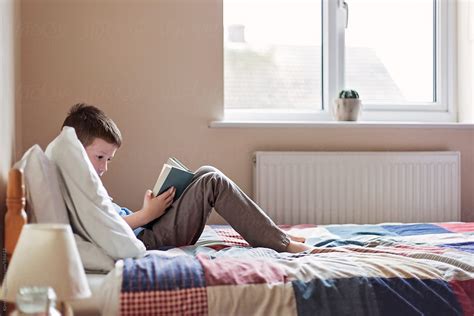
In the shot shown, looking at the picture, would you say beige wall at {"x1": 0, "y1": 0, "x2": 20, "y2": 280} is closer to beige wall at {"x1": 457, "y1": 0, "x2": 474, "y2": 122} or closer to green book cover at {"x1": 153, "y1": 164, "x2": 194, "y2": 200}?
green book cover at {"x1": 153, "y1": 164, "x2": 194, "y2": 200}

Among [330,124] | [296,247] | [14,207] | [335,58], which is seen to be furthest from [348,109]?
[14,207]

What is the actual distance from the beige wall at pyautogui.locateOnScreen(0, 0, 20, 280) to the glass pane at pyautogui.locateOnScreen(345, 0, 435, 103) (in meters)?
1.59

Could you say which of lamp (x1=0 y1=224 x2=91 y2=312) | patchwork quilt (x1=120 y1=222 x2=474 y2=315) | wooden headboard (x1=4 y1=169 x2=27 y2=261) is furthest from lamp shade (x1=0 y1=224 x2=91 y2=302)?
patchwork quilt (x1=120 y1=222 x2=474 y2=315)

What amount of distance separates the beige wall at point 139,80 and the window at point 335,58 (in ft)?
0.72

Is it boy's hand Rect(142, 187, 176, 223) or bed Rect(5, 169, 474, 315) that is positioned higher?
boy's hand Rect(142, 187, 176, 223)

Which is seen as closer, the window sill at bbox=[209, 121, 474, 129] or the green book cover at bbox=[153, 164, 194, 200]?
the green book cover at bbox=[153, 164, 194, 200]

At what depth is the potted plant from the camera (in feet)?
10.2

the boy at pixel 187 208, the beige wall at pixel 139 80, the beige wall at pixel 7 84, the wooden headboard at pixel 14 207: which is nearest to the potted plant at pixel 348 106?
the beige wall at pixel 139 80

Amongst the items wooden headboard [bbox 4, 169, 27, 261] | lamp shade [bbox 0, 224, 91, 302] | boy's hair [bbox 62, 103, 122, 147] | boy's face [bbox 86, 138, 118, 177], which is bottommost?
lamp shade [bbox 0, 224, 91, 302]

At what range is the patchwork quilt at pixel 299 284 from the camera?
1620 millimetres

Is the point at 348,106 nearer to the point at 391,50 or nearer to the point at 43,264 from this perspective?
the point at 391,50

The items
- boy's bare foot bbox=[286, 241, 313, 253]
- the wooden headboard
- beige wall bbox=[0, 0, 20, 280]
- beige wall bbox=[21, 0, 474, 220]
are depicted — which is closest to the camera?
the wooden headboard

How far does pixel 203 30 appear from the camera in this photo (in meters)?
2.94

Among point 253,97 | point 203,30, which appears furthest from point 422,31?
point 203,30
